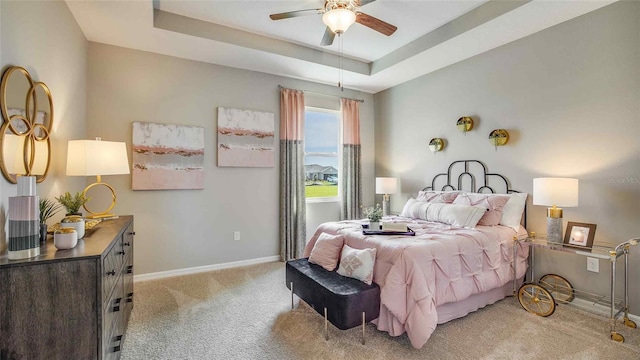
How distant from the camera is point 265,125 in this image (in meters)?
4.36

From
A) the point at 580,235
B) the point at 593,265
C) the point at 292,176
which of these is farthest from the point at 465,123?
the point at 292,176

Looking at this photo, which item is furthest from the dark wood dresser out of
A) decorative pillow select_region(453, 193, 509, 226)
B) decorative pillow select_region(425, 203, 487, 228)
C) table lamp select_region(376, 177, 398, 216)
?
table lamp select_region(376, 177, 398, 216)

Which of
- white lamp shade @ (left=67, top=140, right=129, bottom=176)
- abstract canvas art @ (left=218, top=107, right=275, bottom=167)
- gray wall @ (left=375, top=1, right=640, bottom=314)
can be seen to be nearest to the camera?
white lamp shade @ (left=67, top=140, right=129, bottom=176)

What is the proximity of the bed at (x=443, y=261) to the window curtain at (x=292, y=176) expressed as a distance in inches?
46.0

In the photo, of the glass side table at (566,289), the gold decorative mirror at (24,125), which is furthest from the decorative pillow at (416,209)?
the gold decorative mirror at (24,125)

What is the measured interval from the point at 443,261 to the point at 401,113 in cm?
308

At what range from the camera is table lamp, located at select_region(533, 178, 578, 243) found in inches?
106

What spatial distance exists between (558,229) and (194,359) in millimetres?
3236

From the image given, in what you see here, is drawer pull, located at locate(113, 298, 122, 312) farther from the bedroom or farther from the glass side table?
the glass side table

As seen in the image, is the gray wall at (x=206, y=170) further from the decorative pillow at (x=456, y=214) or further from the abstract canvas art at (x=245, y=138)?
the decorative pillow at (x=456, y=214)

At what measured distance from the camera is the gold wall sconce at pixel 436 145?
14.0 ft

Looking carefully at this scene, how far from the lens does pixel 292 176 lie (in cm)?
450

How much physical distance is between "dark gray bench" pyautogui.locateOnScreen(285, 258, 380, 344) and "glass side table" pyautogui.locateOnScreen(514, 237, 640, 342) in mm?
1630

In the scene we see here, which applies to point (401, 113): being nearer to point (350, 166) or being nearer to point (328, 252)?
point (350, 166)
